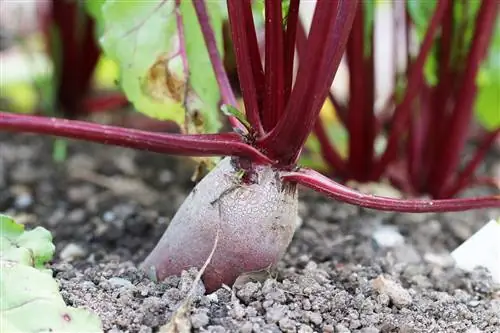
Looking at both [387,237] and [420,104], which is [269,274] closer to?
[387,237]

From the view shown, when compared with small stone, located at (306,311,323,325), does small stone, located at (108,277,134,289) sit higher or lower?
lower

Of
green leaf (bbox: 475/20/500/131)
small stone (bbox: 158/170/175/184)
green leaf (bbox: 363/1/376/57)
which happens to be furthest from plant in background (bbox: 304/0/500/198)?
small stone (bbox: 158/170/175/184)

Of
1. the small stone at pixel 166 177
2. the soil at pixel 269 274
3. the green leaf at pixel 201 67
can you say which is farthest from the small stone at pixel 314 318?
the small stone at pixel 166 177

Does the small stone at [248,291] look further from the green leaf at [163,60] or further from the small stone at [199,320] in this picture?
the green leaf at [163,60]

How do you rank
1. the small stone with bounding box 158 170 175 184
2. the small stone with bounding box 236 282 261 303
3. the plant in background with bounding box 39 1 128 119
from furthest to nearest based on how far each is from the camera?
the plant in background with bounding box 39 1 128 119 → the small stone with bounding box 158 170 175 184 → the small stone with bounding box 236 282 261 303

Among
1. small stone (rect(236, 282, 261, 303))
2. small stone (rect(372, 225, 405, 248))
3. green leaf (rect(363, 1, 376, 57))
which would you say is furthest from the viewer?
green leaf (rect(363, 1, 376, 57))

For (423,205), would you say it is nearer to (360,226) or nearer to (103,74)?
(360,226)

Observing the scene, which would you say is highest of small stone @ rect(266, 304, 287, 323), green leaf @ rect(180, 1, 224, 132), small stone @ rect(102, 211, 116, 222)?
green leaf @ rect(180, 1, 224, 132)

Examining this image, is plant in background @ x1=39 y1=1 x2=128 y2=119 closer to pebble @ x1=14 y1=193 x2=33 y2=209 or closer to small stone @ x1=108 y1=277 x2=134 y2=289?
pebble @ x1=14 y1=193 x2=33 y2=209

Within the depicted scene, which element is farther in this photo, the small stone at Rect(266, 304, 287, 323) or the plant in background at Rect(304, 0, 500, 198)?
the plant in background at Rect(304, 0, 500, 198)
